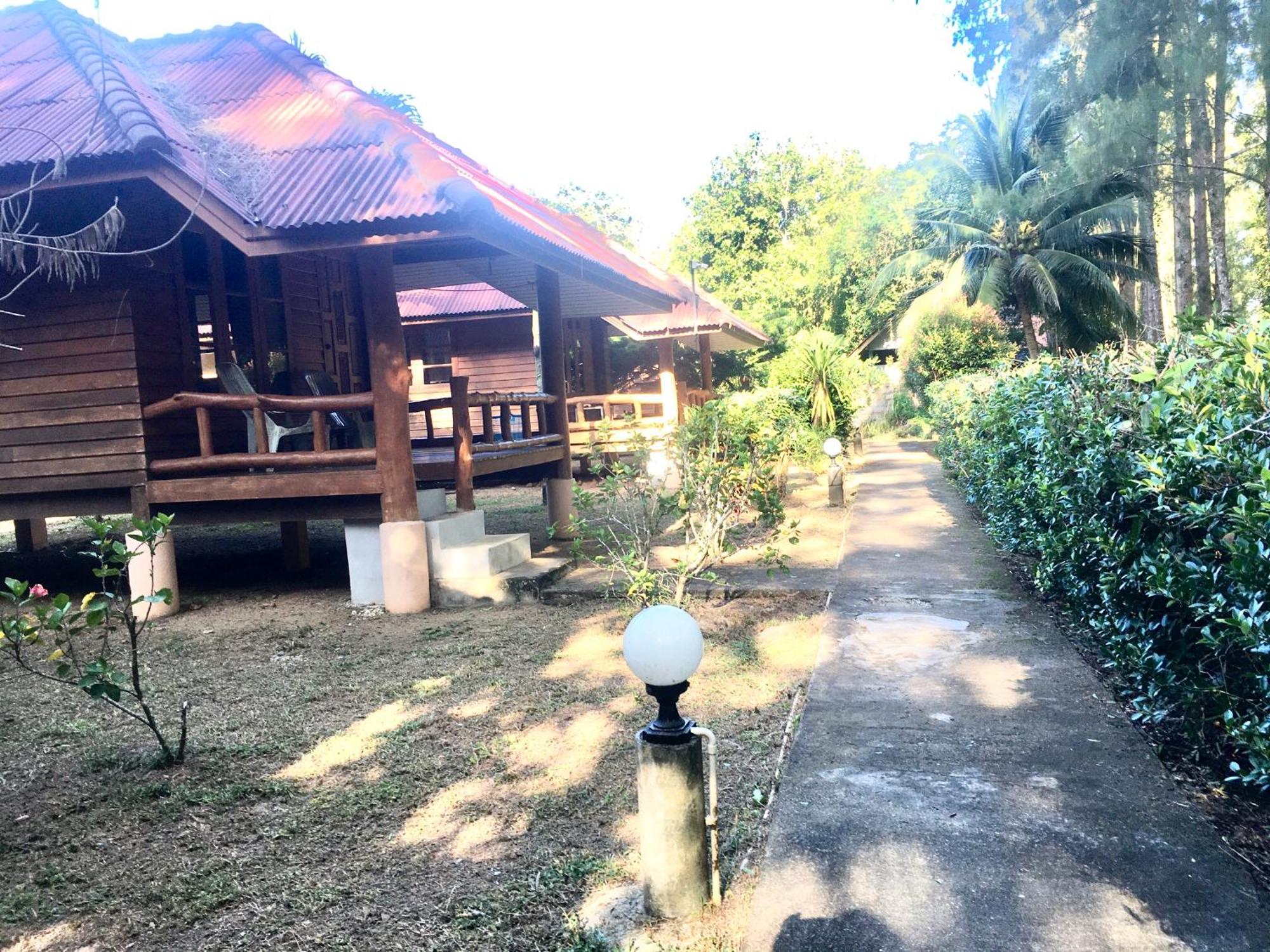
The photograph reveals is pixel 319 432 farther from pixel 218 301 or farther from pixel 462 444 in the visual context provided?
pixel 218 301

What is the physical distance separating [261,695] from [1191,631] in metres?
4.64

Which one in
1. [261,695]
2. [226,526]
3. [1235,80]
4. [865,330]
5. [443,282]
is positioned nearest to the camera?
[261,695]

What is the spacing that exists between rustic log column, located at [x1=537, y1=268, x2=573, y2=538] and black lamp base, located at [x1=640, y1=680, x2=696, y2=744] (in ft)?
24.5

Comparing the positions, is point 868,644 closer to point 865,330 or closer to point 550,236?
point 550,236

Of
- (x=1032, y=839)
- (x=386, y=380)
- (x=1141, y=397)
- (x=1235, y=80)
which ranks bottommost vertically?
(x=1032, y=839)

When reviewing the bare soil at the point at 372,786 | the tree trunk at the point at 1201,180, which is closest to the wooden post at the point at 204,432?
the bare soil at the point at 372,786

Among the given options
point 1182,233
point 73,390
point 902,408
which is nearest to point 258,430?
point 73,390

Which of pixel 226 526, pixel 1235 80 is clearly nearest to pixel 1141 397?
pixel 226 526

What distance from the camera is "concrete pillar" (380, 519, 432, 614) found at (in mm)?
7156

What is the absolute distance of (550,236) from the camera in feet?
27.0

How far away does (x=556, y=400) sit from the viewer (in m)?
10.4

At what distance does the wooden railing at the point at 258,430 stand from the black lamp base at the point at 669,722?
203 inches

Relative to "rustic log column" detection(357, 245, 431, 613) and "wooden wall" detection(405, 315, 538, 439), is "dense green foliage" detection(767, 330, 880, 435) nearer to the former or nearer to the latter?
"wooden wall" detection(405, 315, 538, 439)

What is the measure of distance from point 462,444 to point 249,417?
7.52 ft
